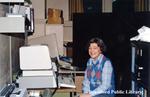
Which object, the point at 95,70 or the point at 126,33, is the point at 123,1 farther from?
the point at 95,70

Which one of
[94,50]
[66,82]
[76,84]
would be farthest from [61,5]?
[94,50]

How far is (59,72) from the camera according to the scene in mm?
3955

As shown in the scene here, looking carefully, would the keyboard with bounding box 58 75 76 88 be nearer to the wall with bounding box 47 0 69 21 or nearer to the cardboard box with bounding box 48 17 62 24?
the cardboard box with bounding box 48 17 62 24

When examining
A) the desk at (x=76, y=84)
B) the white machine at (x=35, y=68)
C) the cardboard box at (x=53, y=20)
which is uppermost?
the cardboard box at (x=53, y=20)

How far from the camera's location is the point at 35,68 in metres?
3.13

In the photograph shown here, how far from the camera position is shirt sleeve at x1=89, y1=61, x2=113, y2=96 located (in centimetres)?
332

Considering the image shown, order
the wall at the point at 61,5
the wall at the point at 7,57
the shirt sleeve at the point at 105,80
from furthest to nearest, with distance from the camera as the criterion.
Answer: the wall at the point at 61,5
the shirt sleeve at the point at 105,80
the wall at the point at 7,57

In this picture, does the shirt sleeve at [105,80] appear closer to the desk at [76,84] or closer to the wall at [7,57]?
the desk at [76,84]

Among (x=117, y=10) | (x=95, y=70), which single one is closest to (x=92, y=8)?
(x=117, y=10)

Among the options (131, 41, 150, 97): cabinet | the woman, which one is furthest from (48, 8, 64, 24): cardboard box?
(131, 41, 150, 97): cabinet

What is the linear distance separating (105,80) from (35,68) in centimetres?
72

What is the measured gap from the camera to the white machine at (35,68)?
3104 mm

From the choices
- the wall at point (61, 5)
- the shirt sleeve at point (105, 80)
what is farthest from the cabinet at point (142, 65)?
the wall at point (61, 5)

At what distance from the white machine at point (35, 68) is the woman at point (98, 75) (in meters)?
0.44
